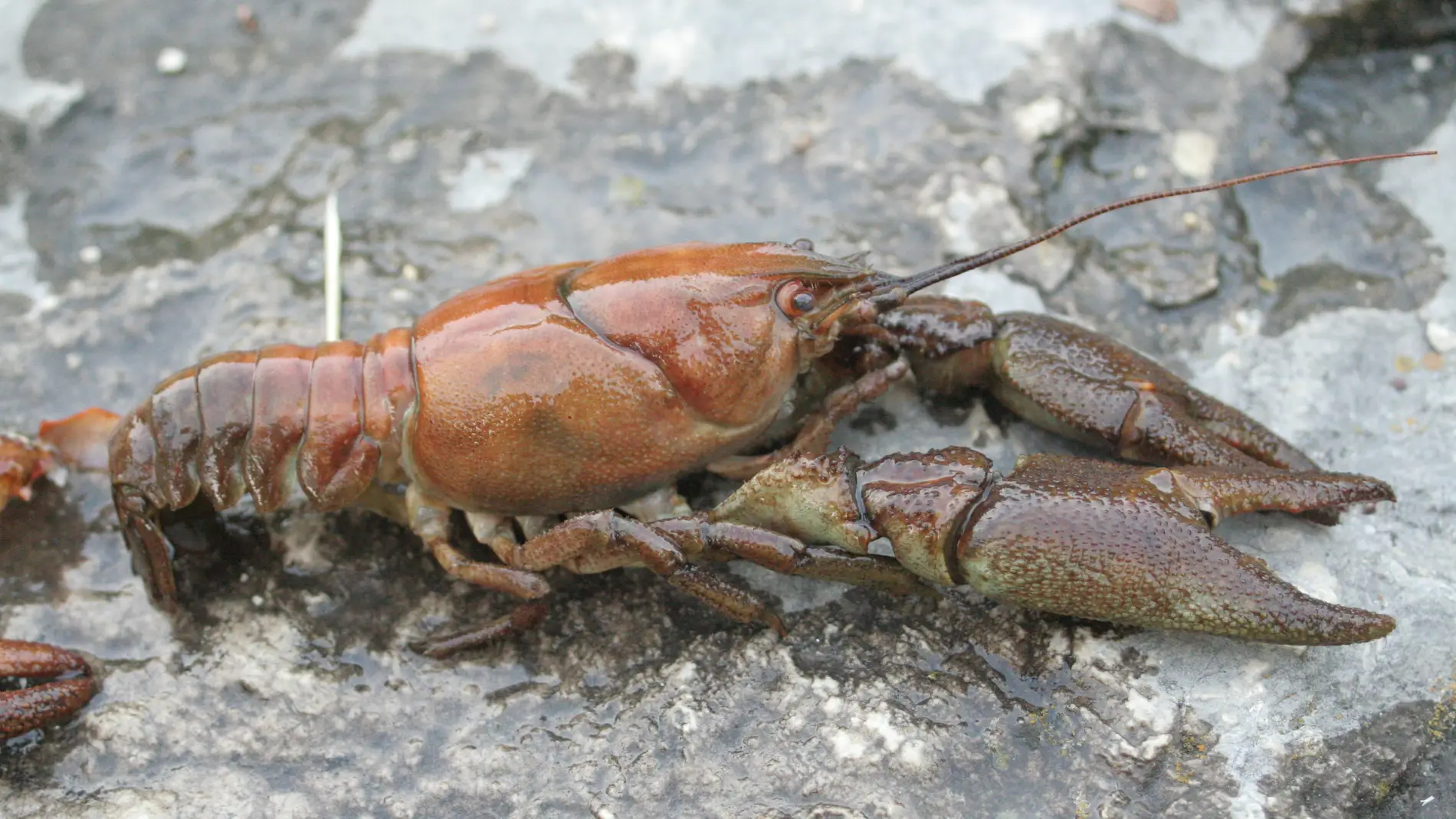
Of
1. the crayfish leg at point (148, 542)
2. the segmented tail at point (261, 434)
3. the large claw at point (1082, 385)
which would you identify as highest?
the large claw at point (1082, 385)

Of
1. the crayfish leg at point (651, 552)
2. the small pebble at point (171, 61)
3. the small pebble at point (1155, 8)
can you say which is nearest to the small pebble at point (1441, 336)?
the small pebble at point (1155, 8)

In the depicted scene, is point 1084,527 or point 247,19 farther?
point 247,19

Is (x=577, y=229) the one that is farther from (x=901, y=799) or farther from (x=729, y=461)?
(x=901, y=799)

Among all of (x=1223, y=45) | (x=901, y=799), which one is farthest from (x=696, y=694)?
(x=1223, y=45)

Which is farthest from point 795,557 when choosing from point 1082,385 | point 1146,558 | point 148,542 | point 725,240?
point 148,542

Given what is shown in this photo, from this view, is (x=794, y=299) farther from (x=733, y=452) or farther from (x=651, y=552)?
(x=651, y=552)

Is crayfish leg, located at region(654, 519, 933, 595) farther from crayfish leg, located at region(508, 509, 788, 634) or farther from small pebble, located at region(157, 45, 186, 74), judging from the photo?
small pebble, located at region(157, 45, 186, 74)

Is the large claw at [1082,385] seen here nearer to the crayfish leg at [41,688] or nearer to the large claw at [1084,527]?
the large claw at [1084,527]
